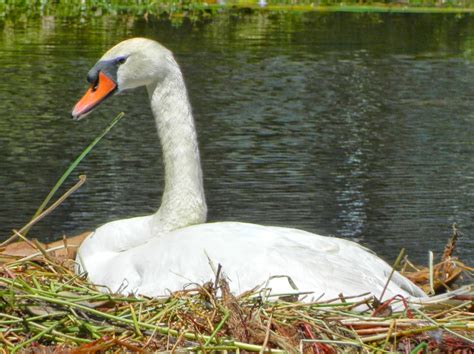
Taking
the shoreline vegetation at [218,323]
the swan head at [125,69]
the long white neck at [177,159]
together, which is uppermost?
the swan head at [125,69]

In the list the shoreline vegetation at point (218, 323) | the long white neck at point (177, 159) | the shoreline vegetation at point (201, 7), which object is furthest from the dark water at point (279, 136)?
the shoreline vegetation at point (201, 7)

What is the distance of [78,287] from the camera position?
14.5ft

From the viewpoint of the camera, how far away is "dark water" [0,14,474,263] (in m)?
8.09

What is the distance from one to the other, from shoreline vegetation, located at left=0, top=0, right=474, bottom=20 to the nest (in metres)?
20.9

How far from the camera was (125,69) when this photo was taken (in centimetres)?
555

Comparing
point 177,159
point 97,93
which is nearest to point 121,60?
point 97,93

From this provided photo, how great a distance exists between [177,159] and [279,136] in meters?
5.72

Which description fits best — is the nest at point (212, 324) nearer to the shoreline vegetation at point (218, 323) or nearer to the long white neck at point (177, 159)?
the shoreline vegetation at point (218, 323)

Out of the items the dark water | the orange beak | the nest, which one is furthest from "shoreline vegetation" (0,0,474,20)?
the nest

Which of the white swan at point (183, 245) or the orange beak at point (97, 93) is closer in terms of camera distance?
the white swan at point (183, 245)

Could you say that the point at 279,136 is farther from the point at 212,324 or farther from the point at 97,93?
the point at 212,324

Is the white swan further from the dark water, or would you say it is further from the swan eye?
the dark water

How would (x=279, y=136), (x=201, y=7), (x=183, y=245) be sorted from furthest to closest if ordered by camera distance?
1. (x=201, y=7)
2. (x=279, y=136)
3. (x=183, y=245)

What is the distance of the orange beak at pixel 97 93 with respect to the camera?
554cm
